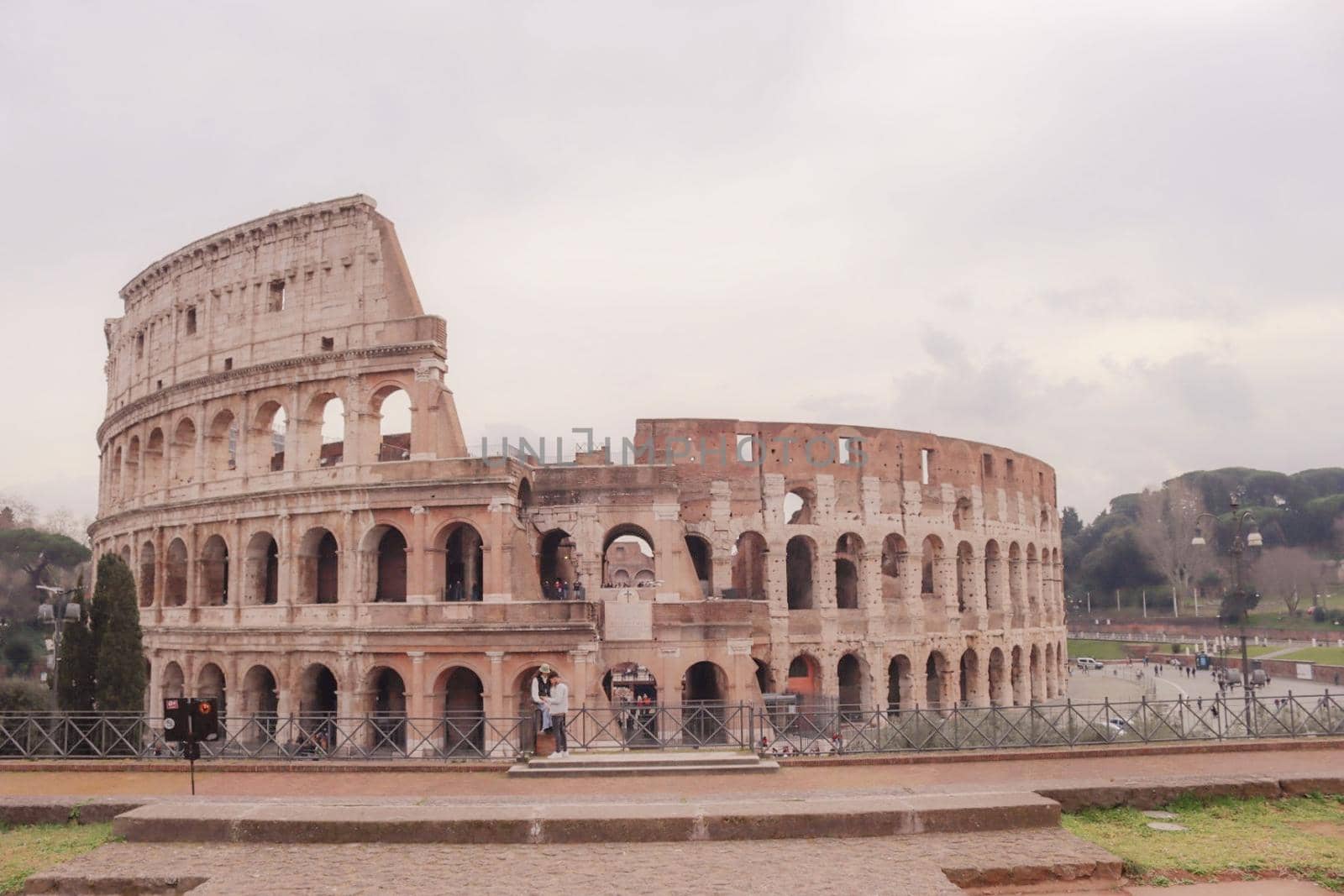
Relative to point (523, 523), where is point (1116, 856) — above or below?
below

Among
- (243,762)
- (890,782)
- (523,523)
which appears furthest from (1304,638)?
(243,762)

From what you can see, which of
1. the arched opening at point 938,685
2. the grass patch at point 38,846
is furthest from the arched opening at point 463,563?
the arched opening at point 938,685

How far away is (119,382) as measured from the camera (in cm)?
3312

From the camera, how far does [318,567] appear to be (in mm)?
27438

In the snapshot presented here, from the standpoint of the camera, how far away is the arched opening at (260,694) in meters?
Result: 26.1

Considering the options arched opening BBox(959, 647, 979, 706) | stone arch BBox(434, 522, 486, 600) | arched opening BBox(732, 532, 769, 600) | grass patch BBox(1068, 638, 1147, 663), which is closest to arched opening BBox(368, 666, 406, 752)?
stone arch BBox(434, 522, 486, 600)

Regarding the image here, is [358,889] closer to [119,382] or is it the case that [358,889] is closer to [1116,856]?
[1116,856]

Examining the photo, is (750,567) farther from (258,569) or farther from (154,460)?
(154,460)

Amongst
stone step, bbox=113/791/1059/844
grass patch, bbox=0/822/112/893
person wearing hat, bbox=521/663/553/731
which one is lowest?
grass patch, bbox=0/822/112/893

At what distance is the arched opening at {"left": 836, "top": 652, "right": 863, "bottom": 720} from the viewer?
31781mm

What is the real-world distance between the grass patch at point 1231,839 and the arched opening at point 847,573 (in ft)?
75.7

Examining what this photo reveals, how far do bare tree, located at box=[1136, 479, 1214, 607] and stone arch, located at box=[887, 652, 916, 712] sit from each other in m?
50.4

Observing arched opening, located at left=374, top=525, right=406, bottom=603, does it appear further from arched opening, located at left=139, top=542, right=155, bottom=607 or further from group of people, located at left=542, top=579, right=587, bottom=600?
arched opening, located at left=139, top=542, right=155, bottom=607

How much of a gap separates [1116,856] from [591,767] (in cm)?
660
